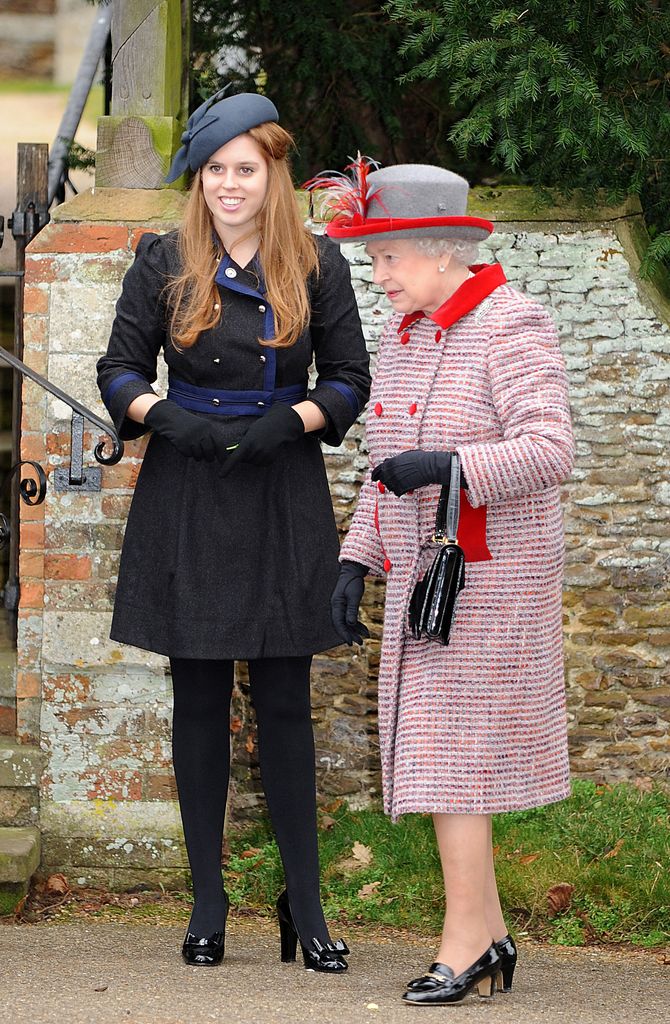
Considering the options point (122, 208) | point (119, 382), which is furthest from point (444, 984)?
point (122, 208)

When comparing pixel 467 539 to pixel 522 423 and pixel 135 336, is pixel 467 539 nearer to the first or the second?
pixel 522 423

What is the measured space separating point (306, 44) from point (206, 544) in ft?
10.4

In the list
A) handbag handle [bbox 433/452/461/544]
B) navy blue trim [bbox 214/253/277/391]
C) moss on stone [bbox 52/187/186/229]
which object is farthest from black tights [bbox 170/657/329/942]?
moss on stone [bbox 52/187/186/229]

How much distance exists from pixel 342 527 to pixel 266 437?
168cm

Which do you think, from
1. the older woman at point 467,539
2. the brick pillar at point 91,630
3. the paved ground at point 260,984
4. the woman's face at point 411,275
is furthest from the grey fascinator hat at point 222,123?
the paved ground at point 260,984

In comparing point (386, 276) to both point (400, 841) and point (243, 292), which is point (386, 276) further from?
point (400, 841)

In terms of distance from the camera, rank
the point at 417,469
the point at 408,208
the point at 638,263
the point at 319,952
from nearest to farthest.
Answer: the point at 417,469, the point at 408,208, the point at 319,952, the point at 638,263

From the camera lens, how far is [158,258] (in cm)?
353

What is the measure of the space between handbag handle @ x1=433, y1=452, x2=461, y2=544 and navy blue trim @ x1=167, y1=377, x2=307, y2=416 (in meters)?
0.55

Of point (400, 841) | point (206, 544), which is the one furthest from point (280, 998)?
point (400, 841)

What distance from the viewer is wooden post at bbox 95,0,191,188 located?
460cm

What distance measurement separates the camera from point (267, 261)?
350 cm

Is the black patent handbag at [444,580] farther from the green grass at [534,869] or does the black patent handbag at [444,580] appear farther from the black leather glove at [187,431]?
the green grass at [534,869]

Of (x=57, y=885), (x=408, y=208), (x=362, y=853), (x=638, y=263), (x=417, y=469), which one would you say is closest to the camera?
(x=417, y=469)
